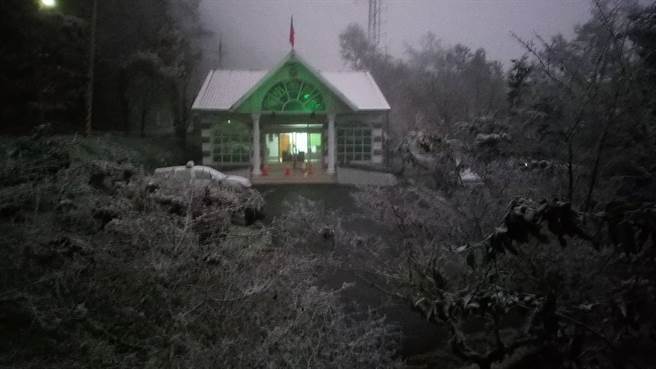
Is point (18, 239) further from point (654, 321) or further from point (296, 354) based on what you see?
point (654, 321)

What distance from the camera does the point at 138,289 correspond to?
485 cm

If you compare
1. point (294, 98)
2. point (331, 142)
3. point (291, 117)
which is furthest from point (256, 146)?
point (291, 117)

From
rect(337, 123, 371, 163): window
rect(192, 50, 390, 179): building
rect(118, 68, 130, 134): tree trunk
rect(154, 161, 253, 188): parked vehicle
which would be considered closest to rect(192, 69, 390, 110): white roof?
rect(192, 50, 390, 179): building

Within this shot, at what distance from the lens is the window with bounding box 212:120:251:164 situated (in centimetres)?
1889

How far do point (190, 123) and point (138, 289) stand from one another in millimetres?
18699

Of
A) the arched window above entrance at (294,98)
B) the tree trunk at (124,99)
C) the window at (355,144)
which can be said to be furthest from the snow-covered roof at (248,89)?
the tree trunk at (124,99)

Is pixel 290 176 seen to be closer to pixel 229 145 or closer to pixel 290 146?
pixel 229 145

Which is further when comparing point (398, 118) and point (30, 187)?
point (398, 118)

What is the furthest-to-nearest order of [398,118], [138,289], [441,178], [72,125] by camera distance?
[398,118] < [72,125] < [441,178] < [138,289]

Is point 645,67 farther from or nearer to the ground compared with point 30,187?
farther from the ground

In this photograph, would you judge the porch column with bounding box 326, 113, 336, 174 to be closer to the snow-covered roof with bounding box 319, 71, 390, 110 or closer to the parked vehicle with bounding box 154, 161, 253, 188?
the snow-covered roof with bounding box 319, 71, 390, 110

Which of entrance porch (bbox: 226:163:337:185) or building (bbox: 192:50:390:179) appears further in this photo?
building (bbox: 192:50:390:179)

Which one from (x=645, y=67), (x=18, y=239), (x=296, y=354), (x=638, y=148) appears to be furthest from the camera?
(x=645, y=67)

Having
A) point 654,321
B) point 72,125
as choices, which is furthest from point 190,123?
point 654,321
